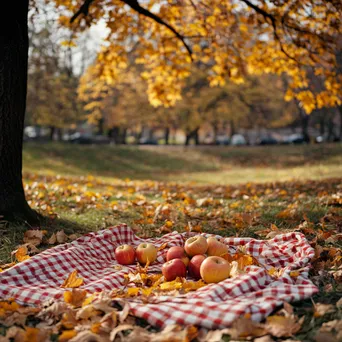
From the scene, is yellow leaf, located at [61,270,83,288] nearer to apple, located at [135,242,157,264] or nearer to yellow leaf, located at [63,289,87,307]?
yellow leaf, located at [63,289,87,307]

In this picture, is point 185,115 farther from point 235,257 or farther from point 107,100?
point 235,257

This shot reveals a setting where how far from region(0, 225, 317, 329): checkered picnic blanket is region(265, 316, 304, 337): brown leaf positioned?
10cm

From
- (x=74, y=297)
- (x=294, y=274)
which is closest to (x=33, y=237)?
(x=74, y=297)

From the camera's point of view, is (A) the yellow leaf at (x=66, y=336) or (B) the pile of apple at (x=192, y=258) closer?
(A) the yellow leaf at (x=66, y=336)

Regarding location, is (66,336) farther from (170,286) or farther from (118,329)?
(170,286)

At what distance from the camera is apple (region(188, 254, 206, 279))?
11.6ft

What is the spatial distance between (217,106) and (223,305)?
2907 cm

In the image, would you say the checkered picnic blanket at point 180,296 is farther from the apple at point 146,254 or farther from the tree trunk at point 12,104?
the tree trunk at point 12,104

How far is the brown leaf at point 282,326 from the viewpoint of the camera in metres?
2.51

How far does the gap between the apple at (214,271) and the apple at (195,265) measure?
0.20 metres

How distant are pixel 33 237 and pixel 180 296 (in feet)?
8.05


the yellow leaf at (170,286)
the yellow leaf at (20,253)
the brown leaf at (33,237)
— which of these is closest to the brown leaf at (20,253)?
the yellow leaf at (20,253)

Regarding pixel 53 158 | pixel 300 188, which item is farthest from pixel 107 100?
pixel 300 188

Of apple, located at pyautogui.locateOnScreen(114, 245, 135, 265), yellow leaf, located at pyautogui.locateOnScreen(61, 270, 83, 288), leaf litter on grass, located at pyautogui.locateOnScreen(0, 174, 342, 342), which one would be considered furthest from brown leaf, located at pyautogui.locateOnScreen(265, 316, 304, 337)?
apple, located at pyautogui.locateOnScreen(114, 245, 135, 265)
